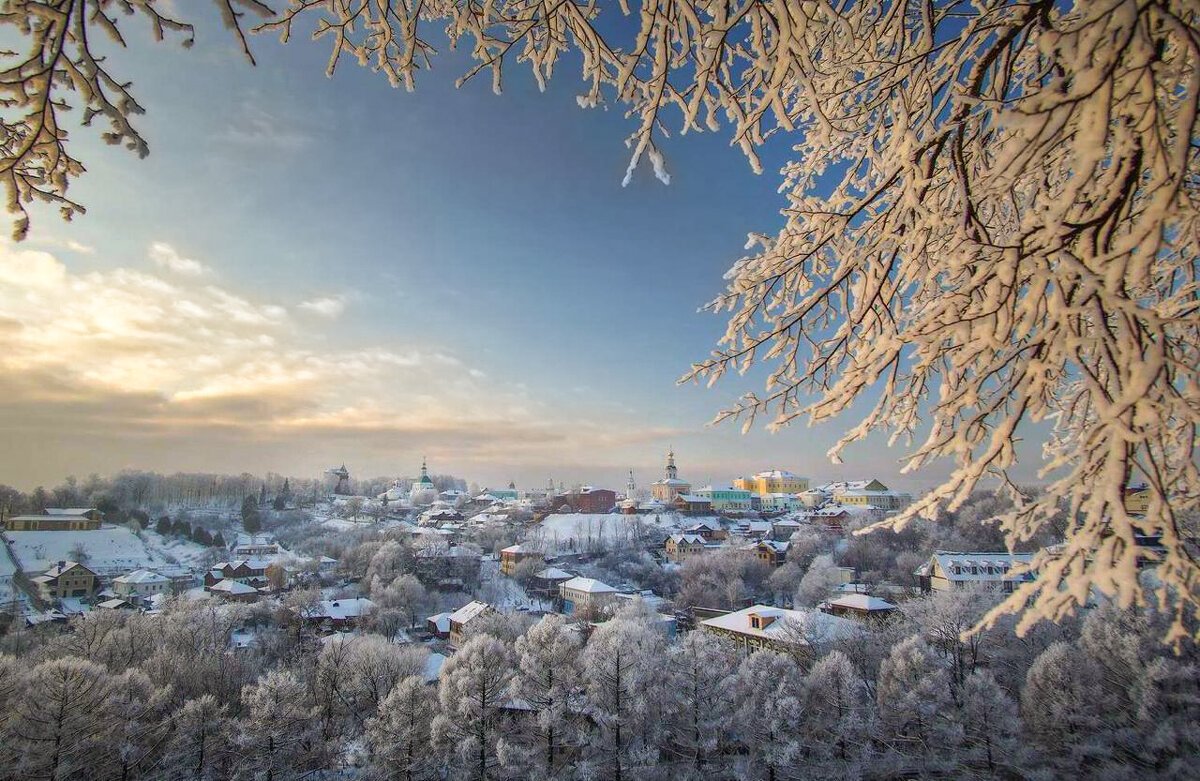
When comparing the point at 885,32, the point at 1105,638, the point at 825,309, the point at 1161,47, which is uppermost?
the point at 885,32

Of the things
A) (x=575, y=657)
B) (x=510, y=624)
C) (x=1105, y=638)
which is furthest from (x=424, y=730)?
(x=1105, y=638)

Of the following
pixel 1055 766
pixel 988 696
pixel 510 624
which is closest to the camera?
pixel 1055 766

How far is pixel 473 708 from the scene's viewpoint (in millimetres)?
16719

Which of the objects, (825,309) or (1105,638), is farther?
(1105,638)

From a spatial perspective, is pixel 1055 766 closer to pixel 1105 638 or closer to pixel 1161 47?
pixel 1105 638

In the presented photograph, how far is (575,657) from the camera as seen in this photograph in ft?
64.5

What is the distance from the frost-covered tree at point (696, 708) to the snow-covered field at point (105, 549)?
164ft

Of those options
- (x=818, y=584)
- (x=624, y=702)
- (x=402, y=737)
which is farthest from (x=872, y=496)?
(x=402, y=737)

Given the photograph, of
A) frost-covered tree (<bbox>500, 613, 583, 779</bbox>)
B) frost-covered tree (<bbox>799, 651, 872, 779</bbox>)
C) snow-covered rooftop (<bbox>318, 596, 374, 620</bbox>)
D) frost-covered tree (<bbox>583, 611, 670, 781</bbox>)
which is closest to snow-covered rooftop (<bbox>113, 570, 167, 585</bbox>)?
snow-covered rooftop (<bbox>318, 596, 374, 620</bbox>)

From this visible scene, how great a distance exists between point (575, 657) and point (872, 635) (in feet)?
42.8

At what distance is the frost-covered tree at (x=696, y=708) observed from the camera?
56.0 ft

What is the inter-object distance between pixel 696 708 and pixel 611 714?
2798 millimetres

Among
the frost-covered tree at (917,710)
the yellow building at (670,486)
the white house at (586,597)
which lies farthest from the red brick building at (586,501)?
the frost-covered tree at (917,710)

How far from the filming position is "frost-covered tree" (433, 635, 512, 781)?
15812 mm
